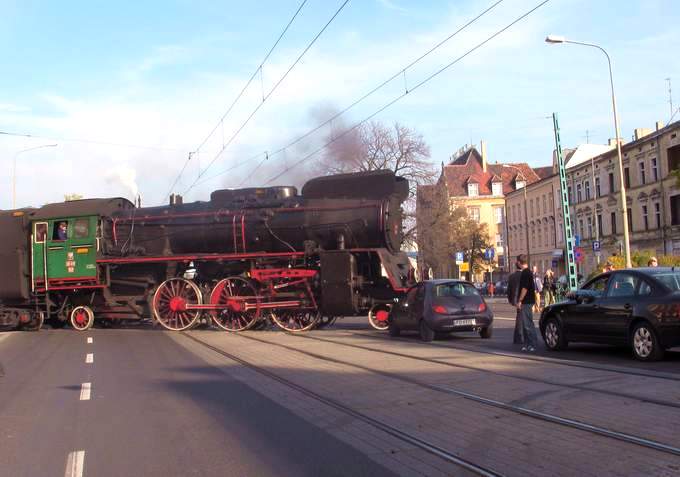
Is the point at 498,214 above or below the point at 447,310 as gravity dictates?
above

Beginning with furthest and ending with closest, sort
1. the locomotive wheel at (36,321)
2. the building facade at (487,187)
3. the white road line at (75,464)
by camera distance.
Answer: the building facade at (487,187), the locomotive wheel at (36,321), the white road line at (75,464)

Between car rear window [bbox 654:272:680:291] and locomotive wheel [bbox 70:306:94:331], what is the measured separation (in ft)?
55.1

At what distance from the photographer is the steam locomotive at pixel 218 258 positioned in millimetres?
18125

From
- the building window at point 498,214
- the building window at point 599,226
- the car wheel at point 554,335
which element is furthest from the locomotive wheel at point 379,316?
the building window at point 498,214

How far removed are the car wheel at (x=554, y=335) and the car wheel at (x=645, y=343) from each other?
167 cm

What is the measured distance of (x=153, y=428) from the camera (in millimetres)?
7242

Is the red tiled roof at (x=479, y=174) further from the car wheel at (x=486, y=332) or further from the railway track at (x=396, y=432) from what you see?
the railway track at (x=396, y=432)

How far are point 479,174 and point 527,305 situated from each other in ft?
246

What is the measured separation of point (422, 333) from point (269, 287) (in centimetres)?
530

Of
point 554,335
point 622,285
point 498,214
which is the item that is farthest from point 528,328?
point 498,214

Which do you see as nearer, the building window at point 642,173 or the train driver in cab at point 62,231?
the train driver in cab at point 62,231

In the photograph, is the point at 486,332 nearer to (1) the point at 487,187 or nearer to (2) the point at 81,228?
(2) the point at 81,228

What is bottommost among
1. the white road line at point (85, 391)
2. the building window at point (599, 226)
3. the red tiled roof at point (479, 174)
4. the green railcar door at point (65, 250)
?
the white road line at point (85, 391)

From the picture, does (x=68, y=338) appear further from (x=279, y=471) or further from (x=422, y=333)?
(x=279, y=471)
